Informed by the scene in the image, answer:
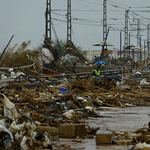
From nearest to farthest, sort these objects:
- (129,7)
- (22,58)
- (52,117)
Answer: (52,117) → (22,58) → (129,7)

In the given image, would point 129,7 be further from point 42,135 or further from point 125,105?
point 42,135

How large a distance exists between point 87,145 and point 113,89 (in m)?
9.48

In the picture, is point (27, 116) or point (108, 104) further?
point (108, 104)

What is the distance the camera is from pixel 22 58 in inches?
1447

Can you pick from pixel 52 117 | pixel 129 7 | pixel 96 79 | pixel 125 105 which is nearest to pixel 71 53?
pixel 129 7

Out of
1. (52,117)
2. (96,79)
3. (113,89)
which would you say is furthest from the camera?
(96,79)

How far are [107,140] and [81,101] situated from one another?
5.93m

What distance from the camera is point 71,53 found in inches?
1531

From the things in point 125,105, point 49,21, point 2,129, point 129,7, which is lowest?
point 125,105

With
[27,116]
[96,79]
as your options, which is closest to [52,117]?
[27,116]

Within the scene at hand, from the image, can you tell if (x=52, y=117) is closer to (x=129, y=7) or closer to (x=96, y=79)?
(x=96, y=79)

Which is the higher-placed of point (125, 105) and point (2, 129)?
point (2, 129)

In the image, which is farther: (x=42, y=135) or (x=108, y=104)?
(x=108, y=104)

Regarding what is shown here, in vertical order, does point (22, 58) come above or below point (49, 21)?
below
